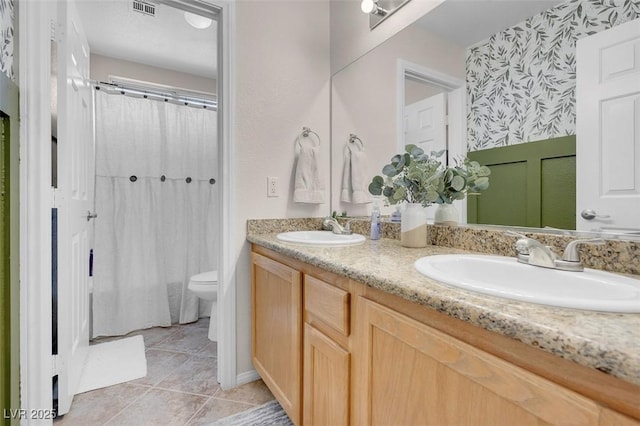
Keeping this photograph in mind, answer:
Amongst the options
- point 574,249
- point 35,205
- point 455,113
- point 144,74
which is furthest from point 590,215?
point 144,74

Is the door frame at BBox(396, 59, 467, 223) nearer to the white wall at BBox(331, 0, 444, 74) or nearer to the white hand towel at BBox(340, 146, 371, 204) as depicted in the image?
the white wall at BBox(331, 0, 444, 74)

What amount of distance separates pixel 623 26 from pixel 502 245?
633 mm

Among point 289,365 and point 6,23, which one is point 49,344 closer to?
point 289,365

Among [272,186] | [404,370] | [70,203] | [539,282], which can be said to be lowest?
[404,370]

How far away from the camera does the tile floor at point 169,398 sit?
1.41 meters

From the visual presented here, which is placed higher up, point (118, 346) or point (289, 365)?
point (289, 365)

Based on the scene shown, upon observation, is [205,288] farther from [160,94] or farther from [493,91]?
[493,91]

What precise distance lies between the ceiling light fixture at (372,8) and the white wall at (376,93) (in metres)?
0.15

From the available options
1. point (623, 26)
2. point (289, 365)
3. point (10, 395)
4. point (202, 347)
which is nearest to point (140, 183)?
point (202, 347)

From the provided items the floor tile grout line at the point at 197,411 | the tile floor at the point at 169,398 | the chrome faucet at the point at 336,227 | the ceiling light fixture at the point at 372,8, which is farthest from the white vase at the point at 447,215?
the floor tile grout line at the point at 197,411

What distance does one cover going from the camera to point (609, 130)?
806 millimetres

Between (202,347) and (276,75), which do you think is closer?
(276,75)

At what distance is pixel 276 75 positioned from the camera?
69.4 inches

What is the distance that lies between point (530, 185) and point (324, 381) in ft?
2.93
